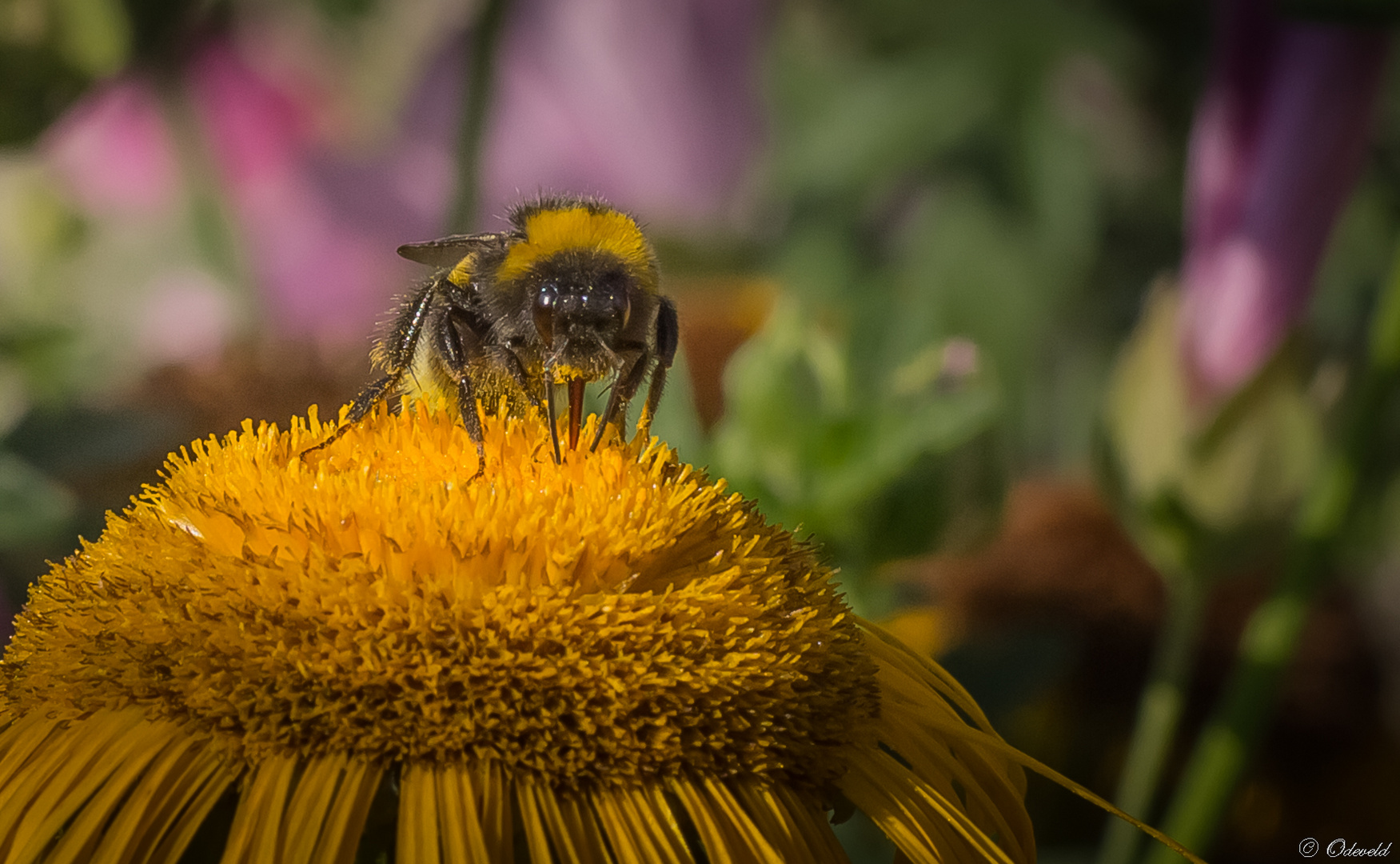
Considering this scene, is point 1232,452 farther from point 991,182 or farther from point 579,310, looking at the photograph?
point 991,182

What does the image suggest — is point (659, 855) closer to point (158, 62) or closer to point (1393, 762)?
point (1393, 762)

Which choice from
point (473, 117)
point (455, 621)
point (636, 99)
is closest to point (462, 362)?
point (455, 621)

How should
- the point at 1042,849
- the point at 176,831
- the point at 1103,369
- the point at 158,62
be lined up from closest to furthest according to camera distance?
the point at 176,831
the point at 1042,849
the point at 158,62
the point at 1103,369

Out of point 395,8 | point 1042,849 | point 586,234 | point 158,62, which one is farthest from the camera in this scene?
point 395,8

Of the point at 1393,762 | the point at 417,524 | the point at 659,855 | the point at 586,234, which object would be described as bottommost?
the point at 1393,762

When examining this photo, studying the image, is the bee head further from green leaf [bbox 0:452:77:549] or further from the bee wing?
green leaf [bbox 0:452:77:549]

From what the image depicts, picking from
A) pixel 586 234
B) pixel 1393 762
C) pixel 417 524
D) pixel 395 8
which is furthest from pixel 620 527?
pixel 395 8

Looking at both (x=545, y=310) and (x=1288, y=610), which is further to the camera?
(x=1288, y=610)
